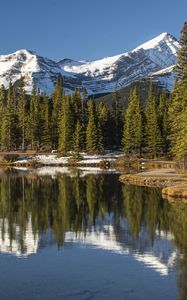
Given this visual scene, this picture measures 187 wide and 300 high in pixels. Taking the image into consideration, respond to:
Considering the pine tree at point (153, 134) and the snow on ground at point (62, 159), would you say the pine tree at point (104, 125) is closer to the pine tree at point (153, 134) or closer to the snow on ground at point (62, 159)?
the snow on ground at point (62, 159)

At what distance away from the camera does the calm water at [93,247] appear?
66.4 ft

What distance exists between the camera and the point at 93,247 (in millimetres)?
27938

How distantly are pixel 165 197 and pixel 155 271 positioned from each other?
1003 inches

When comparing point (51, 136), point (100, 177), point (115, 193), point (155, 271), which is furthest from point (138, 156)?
point (155, 271)

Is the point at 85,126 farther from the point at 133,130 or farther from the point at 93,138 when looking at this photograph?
the point at 133,130

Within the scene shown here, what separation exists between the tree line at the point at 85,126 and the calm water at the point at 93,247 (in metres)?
55.2

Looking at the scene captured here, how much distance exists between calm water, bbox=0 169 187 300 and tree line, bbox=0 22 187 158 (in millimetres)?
55245

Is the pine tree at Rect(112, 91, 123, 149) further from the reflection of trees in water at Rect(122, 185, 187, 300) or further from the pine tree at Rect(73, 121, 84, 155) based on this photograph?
the reflection of trees in water at Rect(122, 185, 187, 300)

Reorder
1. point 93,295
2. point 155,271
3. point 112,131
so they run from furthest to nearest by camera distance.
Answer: point 112,131
point 155,271
point 93,295

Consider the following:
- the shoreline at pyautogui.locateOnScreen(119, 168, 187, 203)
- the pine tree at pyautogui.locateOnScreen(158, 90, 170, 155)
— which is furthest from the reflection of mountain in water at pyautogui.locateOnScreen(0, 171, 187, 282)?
the pine tree at pyautogui.locateOnScreen(158, 90, 170, 155)

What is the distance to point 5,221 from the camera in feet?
121

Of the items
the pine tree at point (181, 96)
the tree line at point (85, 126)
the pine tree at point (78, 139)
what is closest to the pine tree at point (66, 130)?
the tree line at point (85, 126)

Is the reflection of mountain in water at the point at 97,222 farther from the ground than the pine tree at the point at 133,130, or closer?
closer

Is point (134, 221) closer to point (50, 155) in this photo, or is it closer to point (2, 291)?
point (2, 291)
